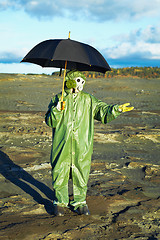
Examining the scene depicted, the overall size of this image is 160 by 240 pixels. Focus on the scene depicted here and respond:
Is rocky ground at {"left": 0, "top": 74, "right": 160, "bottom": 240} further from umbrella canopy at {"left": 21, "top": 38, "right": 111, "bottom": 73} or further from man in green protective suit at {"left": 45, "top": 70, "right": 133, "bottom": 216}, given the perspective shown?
umbrella canopy at {"left": 21, "top": 38, "right": 111, "bottom": 73}

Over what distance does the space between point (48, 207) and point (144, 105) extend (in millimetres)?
13016

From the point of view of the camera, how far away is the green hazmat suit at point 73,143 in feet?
13.1

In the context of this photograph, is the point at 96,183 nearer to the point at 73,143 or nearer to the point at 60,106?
the point at 73,143

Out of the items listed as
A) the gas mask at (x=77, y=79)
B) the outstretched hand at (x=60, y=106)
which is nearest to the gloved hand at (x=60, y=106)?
the outstretched hand at (x=60, y=106)

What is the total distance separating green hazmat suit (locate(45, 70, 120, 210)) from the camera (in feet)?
13.1

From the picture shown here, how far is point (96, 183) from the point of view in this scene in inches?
217

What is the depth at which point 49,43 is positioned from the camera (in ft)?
13.8

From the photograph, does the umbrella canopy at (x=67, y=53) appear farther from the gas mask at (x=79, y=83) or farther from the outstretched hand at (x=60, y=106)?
the outstretched hand at (x=60, y=106)

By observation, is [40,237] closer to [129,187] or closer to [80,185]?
[80,185]

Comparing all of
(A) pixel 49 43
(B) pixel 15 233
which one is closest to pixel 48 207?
(B) pixel 15 233

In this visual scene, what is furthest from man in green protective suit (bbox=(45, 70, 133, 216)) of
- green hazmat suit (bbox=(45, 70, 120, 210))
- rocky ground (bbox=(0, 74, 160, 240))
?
rocky ground (bbox=(0, 74, 160, 240))

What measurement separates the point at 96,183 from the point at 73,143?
1.76 meters

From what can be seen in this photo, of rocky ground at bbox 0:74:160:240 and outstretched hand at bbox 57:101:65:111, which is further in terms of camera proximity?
outstretched hand at bbox 57:101:65:111

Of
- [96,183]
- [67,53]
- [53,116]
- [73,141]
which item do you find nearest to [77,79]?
[67,53]
